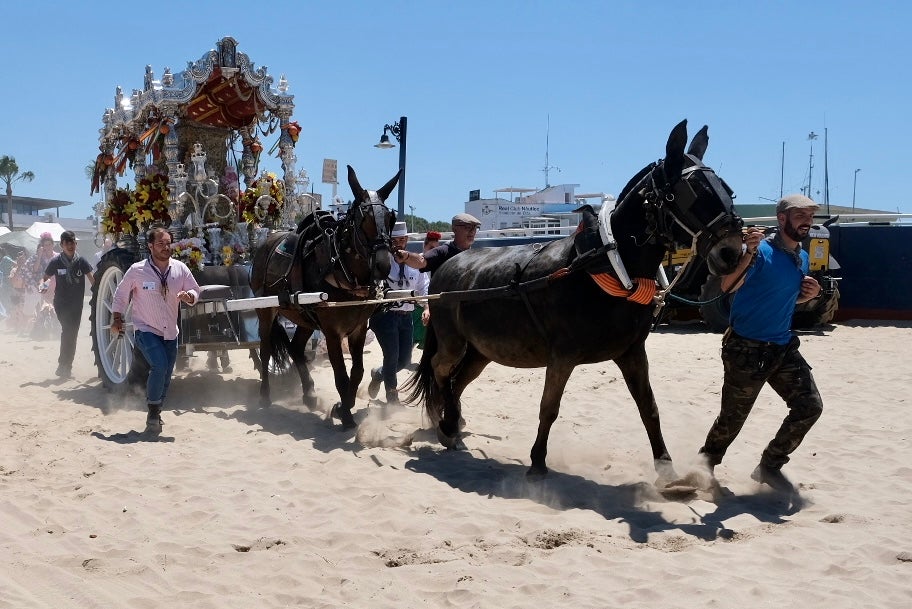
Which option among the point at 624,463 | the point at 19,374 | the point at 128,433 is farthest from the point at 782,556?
the point at 19,374

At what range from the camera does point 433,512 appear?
192 inches

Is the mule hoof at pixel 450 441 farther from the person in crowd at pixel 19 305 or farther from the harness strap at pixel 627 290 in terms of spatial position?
the person in crowd at pixel 19 305

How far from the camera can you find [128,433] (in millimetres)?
6852

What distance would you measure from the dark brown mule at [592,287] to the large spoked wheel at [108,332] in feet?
13.4

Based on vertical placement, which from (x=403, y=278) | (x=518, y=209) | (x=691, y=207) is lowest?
(x=403, y=278)

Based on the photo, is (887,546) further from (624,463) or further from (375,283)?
(375,283)

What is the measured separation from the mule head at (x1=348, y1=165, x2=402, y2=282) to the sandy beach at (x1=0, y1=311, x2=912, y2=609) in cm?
146

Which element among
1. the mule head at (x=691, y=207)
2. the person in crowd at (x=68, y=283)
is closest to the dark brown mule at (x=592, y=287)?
the mule head at (x=691, y=207)

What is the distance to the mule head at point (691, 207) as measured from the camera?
4.61 metres

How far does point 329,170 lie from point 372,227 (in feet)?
24.6

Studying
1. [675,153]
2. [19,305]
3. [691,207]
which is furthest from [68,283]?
[691,207]

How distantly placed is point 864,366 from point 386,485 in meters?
7.46

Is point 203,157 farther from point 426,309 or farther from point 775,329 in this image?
point 775,329

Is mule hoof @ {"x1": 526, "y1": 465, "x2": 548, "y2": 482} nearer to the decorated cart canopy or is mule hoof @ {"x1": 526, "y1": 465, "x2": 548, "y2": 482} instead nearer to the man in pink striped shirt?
the man in pink striped shirt
